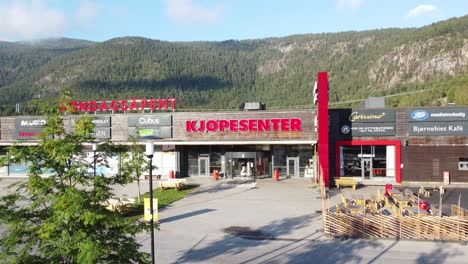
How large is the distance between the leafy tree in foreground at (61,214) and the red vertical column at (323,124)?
23.2 m

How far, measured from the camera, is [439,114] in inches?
1345

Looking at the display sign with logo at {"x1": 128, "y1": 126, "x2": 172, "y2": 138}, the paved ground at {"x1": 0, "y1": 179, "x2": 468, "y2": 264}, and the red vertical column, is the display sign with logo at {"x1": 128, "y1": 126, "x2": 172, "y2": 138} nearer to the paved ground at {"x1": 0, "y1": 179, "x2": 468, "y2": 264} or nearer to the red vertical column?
the paved ground at {"x1": 0, "y1": 179, "x2": 468, "y2": 264}

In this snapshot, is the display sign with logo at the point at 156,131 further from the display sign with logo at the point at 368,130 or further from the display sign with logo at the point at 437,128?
the display sign with logo at the point at 437,128

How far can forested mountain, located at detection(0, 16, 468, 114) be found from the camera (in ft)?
420

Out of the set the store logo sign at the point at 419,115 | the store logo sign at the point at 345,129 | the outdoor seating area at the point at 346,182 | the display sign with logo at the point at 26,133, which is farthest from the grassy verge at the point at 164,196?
the store logo sign at the point at 419,115

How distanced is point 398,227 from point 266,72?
15059cm

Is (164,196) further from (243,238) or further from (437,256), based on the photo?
(437,256)

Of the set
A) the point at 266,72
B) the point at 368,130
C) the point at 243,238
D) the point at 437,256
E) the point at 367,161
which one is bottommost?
the point at 437,256

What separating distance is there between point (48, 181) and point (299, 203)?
1908 cm

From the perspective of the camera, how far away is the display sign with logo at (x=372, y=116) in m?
35.2

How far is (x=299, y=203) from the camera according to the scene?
1060 inches

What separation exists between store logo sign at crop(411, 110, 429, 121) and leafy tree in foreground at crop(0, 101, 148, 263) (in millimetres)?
29089

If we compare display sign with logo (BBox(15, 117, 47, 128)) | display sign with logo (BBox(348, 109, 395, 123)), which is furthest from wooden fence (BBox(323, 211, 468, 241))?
display sign with logo (BBox(15, 117, 47, 128))

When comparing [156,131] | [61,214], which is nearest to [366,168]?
[156,131]
